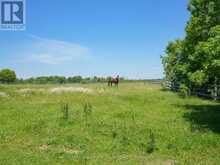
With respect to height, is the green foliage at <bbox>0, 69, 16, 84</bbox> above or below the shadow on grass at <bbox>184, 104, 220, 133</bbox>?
above

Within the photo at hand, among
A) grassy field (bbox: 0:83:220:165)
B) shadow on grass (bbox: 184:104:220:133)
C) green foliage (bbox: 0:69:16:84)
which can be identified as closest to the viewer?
grassy field (bbox: 0:83:220:165)

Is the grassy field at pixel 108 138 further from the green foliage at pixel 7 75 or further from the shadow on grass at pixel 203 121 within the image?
the green foliage at pixel 7 75

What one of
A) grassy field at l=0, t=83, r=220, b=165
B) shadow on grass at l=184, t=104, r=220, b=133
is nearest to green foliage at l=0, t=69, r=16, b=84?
grassy field at l=0, t=83, r=220, b=165

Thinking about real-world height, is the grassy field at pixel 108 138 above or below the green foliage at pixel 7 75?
below

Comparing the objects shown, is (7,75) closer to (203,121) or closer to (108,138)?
(203,121)

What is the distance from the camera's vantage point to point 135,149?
1457cm

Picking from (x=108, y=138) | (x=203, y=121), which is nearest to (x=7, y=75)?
(x=203, y=121)

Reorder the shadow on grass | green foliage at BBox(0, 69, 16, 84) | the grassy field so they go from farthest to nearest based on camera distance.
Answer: green foliage at BBox(0, 69, 16, 84) < the shadow on grass < the grassy field

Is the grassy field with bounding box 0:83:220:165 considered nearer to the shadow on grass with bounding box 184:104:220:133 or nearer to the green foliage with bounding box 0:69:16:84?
the shadow on grass with bounding box 184:104:220:133

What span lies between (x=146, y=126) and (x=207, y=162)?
7.05 meters

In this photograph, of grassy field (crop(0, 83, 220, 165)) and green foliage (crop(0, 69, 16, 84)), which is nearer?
grassy field (crop(0, 83, 220, 165))

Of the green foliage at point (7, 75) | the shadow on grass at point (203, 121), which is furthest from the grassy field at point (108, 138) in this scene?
the green foliage at point (7, 75)

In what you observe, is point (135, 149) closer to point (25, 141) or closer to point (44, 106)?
point (25, 141)

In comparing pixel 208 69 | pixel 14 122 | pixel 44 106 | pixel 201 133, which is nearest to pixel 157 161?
pixel 201 133
